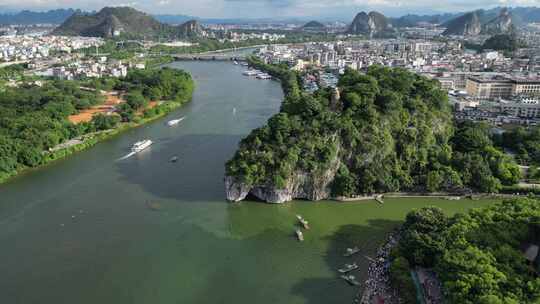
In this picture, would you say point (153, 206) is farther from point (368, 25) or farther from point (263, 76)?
point (368, 25)

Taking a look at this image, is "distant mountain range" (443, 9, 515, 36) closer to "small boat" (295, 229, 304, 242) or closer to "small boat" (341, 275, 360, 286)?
"small boat" (295, 229, 304, 242)

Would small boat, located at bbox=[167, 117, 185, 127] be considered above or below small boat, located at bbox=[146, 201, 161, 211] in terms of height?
above

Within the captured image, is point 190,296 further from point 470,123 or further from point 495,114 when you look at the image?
point 495,114

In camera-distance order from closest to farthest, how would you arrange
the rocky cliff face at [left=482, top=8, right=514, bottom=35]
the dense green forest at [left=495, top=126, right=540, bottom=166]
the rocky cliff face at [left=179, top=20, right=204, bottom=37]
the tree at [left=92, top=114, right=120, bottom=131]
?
the dense green forest at [left=495, top=126, right=540, bottom=166], the tree at [left=92, top=114, right=120, bottom=131], the rocky cliff face at [left=482, top=8, right=514, bottom=35], the rocky cliff face at [left=179, top=20, right=204, bottom=37]

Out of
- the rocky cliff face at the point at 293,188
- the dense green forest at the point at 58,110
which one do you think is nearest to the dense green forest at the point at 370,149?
the rocky cliff face at the point at 293,188

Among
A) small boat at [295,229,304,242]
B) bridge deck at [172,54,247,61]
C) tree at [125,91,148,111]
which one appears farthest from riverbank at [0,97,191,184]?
bridge deck at [172,54,247,61]

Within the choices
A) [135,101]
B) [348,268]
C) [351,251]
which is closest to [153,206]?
[351,251]

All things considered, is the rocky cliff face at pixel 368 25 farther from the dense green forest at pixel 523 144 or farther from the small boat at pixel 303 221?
the small boat at pixel 303 221

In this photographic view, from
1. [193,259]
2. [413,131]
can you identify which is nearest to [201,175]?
[193,259]
